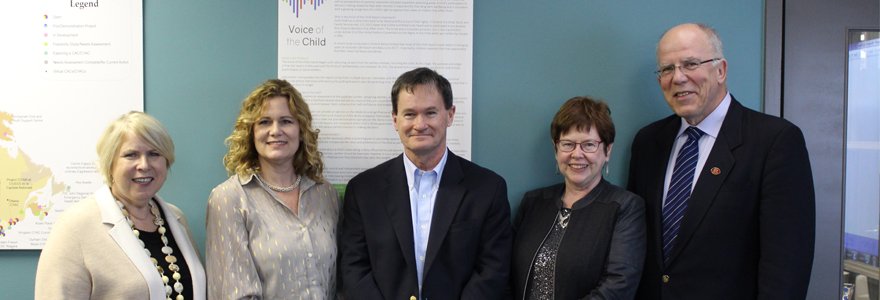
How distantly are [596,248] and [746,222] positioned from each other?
561mm

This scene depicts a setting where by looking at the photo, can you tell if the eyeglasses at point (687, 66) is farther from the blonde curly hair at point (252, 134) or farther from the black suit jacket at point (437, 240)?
the blonde curly hair at point (252, 134)

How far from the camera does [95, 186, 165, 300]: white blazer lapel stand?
1.78 meters

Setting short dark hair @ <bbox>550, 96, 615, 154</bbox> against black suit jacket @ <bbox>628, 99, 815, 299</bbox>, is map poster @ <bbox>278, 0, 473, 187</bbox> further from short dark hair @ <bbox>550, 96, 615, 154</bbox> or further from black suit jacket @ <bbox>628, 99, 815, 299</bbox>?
black suit jacket @ <bbox>628, 99, 815, 299</bbox>

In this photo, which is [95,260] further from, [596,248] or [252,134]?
[596,248]

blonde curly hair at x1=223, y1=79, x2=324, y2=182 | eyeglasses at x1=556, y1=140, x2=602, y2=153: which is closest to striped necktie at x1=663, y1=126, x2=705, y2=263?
eyeglasses at x1=556, y1=140, x2=602, y2=153

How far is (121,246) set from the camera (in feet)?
5.84

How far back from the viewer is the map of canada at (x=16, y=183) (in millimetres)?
2436

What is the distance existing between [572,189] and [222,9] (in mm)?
1831

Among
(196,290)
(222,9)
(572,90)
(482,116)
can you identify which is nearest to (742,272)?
(572,90)

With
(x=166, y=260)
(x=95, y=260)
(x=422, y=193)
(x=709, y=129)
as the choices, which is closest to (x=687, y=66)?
(x=709, y=129)

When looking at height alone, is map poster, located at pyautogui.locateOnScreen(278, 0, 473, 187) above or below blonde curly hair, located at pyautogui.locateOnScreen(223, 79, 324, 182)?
above

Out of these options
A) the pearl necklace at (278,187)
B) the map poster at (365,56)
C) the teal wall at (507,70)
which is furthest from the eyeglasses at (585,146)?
the pearl necklace at (278,187)

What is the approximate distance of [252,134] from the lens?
2.14 m

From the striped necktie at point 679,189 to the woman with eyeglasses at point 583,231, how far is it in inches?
3.7
